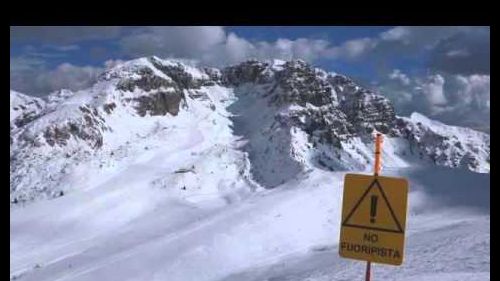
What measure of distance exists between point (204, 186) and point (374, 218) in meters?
107

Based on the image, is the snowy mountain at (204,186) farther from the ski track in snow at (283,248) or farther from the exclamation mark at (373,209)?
the exclamation mark at (373,209)

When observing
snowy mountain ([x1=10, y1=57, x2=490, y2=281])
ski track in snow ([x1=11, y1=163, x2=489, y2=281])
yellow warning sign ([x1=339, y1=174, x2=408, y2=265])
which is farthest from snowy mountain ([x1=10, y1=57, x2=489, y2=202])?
yellow warning sign ([x1=339, y1=174, x2=408, y2=265])

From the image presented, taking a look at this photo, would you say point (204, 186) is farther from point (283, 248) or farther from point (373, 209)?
point (373, 209)

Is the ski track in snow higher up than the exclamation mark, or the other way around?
the exclamation mark

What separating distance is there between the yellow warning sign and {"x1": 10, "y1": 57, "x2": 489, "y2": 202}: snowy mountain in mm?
89949

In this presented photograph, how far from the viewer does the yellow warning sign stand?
5.81 m

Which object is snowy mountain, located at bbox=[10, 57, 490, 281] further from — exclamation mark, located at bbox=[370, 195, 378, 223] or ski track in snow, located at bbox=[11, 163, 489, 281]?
exclamation mark, located at bbox=[370, 195, 378, 223]

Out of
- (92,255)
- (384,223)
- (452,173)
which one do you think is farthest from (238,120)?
(384,223)

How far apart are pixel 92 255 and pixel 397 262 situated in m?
19.7

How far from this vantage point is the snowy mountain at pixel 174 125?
123 metres

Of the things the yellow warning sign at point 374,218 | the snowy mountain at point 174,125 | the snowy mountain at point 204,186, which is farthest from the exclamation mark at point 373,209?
the snowy mountain at point 174,125

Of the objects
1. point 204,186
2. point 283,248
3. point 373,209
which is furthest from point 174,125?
point 373,209
